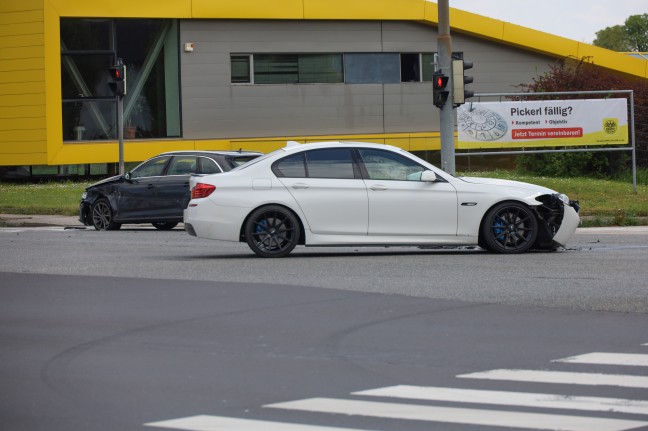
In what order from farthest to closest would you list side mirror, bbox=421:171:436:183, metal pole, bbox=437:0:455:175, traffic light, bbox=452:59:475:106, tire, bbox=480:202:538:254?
traffic light, bbox=452:59:475:106 < metal pole, bbox=437:0:455:175 < tire, bbox=480:202:538:254 < side mirror, bbox=421:171:436:183

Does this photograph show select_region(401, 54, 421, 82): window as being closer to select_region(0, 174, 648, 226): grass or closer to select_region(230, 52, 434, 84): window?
select_region(230, 52, 434, 84): window

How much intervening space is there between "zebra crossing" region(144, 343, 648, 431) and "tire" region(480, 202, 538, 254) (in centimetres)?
795

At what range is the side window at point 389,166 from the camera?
51.1 feet

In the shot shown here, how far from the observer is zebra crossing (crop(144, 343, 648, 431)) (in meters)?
6.40

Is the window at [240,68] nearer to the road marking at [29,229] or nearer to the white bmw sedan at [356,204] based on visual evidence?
the road marking at [29,229]

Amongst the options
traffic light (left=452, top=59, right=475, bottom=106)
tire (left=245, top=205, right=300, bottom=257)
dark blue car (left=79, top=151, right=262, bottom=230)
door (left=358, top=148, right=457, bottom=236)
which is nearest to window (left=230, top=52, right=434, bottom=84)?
traffic light (left=452, top=59, right=475, bottom=106)

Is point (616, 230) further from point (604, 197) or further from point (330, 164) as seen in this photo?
point (330, 164)

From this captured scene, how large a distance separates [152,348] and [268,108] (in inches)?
1206

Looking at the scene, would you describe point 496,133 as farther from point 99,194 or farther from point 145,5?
point 145,5

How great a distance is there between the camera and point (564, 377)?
7.66m

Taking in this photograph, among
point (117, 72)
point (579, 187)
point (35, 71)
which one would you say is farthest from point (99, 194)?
point (35, 71)

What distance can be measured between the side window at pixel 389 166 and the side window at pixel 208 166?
6.98 meters

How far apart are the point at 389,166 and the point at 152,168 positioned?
8268 millimetres

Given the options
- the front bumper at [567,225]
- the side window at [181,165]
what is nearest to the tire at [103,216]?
the side window at [181,165]
